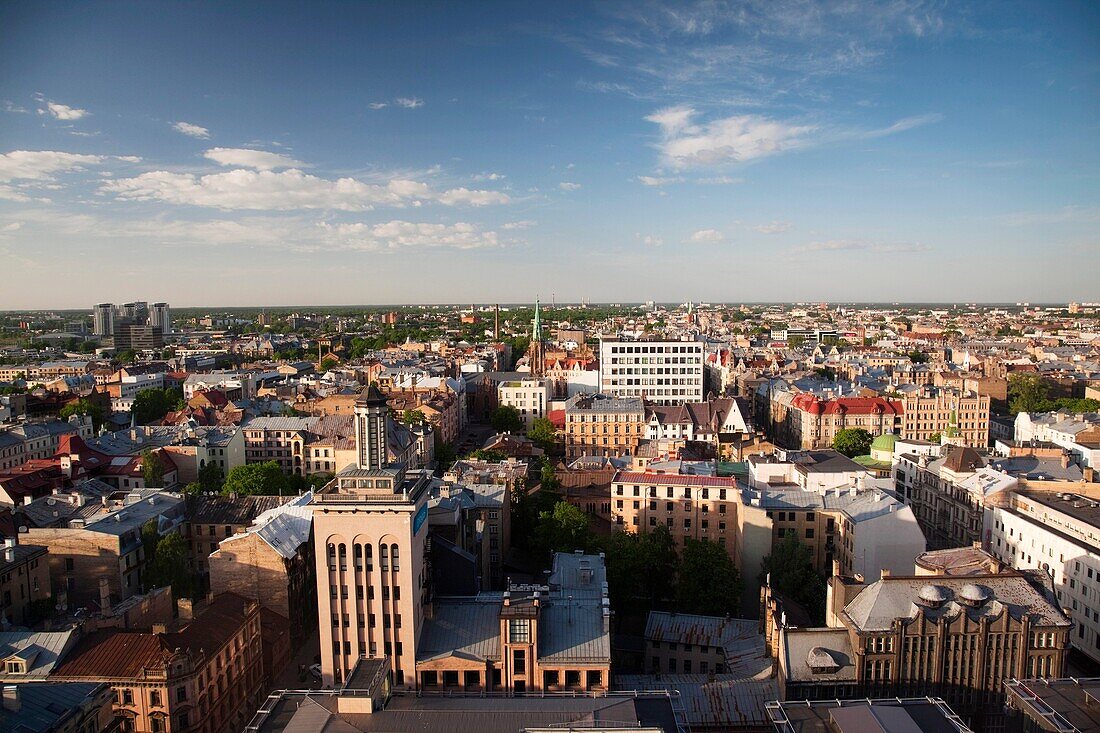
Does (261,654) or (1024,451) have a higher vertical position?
(1024,451)

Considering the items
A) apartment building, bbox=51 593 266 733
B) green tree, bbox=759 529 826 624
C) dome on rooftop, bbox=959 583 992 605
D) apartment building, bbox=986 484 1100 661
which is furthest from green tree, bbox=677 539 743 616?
apartment building, bbox=51 593 266 733

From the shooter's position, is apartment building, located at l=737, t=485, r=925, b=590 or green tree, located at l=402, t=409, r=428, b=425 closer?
apartment building, located at l=737, t=485, r=925, b=590

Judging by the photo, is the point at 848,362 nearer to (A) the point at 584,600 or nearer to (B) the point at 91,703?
(A) the point at 584,600

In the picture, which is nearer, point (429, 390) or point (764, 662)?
point (764, 662)

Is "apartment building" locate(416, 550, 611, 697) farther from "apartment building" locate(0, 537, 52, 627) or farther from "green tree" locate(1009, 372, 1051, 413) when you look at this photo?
"green tree" locate(1009, 372, 1051, 413)

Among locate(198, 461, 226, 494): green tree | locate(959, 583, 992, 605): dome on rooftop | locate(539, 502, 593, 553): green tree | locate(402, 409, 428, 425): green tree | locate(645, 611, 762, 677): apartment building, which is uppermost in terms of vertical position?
locate(959, 583, 992, 605): dome on rooftop

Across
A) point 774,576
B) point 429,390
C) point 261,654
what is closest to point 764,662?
point 774,576

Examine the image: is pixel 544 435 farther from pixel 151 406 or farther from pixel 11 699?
pixel 11 699
